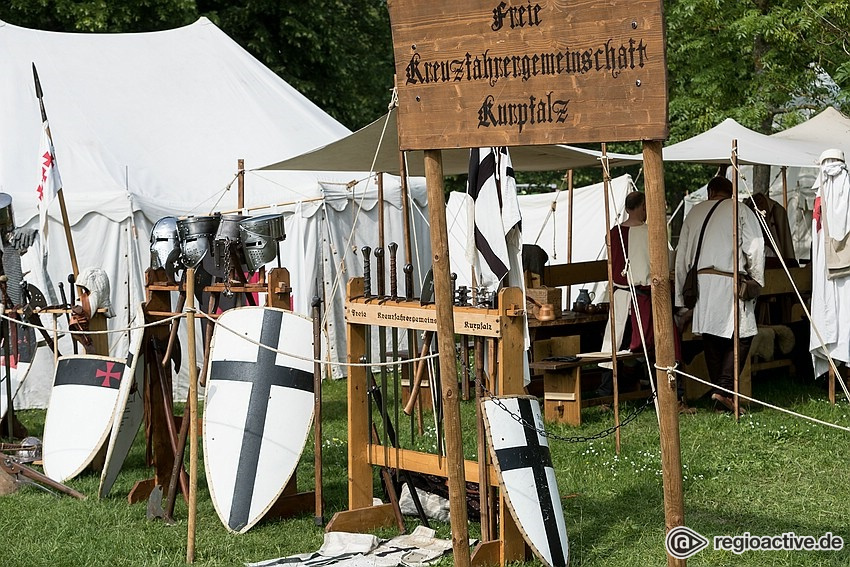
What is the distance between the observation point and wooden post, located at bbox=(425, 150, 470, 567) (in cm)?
388

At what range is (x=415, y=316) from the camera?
15.9 feet

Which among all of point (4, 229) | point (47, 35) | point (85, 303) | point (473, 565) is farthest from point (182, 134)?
point (473, 565)

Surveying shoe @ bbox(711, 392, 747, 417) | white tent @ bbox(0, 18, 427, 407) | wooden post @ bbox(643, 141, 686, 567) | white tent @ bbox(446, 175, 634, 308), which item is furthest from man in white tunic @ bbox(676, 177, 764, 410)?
white tent @ bbox(446, 175, 634, 308)

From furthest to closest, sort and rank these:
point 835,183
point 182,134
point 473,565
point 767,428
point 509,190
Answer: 1. point 182,134
2. point 835,183
3. point 767,428
4. point 509,190
5. point 473,565

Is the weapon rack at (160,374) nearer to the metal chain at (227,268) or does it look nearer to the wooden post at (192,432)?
the metal chain at (227,268)

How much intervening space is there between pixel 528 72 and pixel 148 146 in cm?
758

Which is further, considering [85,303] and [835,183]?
[835,183]

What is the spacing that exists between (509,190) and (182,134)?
6.08m

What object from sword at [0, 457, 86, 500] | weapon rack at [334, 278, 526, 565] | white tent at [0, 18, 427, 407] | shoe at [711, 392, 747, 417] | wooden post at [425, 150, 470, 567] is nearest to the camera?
wooden post at [425, 150, 470, 567]

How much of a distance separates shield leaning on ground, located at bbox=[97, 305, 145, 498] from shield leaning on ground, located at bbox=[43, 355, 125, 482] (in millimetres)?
89

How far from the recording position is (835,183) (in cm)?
793

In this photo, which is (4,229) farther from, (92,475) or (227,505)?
(227,505)

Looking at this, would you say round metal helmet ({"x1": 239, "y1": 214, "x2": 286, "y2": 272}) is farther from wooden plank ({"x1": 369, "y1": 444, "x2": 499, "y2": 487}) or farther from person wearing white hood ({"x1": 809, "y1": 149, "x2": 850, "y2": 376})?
person wearing white hood ({"x1": 809, "y1": 149, "x2": 850, "y2": 376})

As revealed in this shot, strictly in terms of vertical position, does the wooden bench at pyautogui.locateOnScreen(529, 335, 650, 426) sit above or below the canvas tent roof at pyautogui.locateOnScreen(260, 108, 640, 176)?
below
